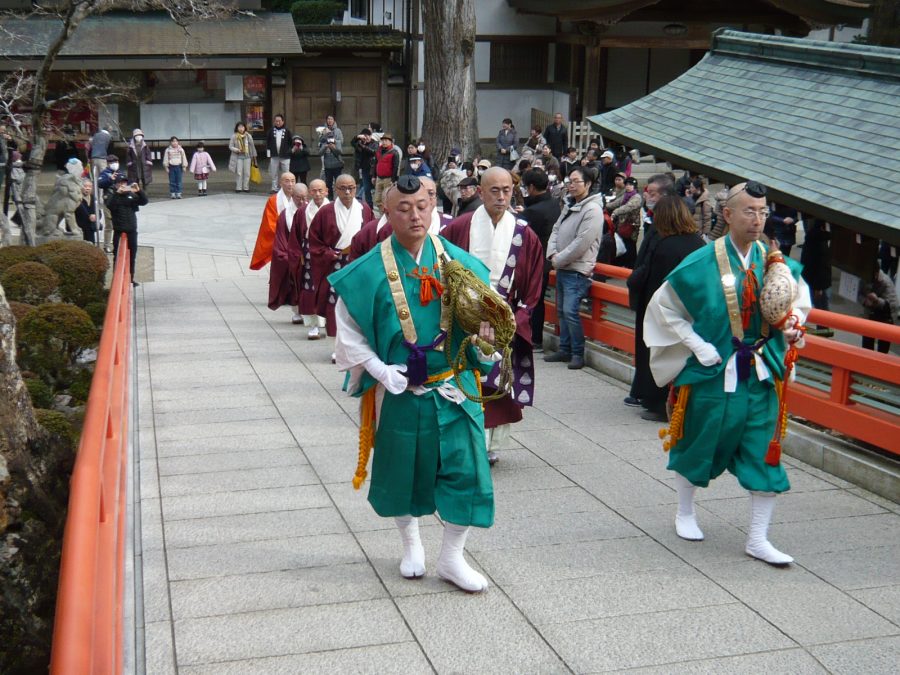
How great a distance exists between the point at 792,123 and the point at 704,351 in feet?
12.6

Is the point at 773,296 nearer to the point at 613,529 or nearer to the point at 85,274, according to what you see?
the point at 613,529

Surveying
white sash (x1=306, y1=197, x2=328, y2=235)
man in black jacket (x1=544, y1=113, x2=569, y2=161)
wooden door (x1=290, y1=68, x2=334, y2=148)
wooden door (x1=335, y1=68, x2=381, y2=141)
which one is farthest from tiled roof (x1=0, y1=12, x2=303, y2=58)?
white sash (x1=306, y1=197, x2=328, y2=235)

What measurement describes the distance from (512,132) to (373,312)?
745 inches

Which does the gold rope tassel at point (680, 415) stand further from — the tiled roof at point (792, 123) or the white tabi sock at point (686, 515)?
the tiled roof at point (792, 123)

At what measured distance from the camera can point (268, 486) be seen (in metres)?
5.79

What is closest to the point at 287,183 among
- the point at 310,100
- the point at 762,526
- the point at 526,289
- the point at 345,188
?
the point at 345,188

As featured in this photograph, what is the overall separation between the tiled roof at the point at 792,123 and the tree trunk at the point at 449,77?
38.0ft

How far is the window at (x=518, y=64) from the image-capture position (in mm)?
27062

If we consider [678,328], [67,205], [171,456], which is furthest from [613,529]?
[67,205]

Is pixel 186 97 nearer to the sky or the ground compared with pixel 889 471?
nearer to the sky

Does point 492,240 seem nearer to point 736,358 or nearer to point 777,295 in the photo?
point 736,358

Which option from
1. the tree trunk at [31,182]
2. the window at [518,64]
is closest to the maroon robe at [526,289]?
the tree trunk at [31,182]

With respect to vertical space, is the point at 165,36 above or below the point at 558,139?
above

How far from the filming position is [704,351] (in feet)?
15.5
